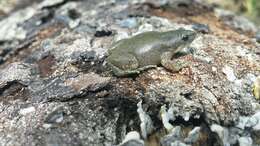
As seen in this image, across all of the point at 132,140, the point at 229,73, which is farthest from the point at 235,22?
the point at 132,140

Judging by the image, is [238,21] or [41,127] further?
[238,21]

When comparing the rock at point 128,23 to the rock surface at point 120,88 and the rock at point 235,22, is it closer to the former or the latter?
the rock surface at point 120,88

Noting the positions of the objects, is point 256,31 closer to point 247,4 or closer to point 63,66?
point 247,4

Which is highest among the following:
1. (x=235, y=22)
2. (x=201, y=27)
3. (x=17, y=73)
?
(x=17, y=73)

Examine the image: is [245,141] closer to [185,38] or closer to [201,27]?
[185,38]

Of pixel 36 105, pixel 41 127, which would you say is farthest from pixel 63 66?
pixel 41 127

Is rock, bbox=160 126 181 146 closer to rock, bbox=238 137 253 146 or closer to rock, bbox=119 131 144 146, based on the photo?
rock, bbox=119 131 144 146
